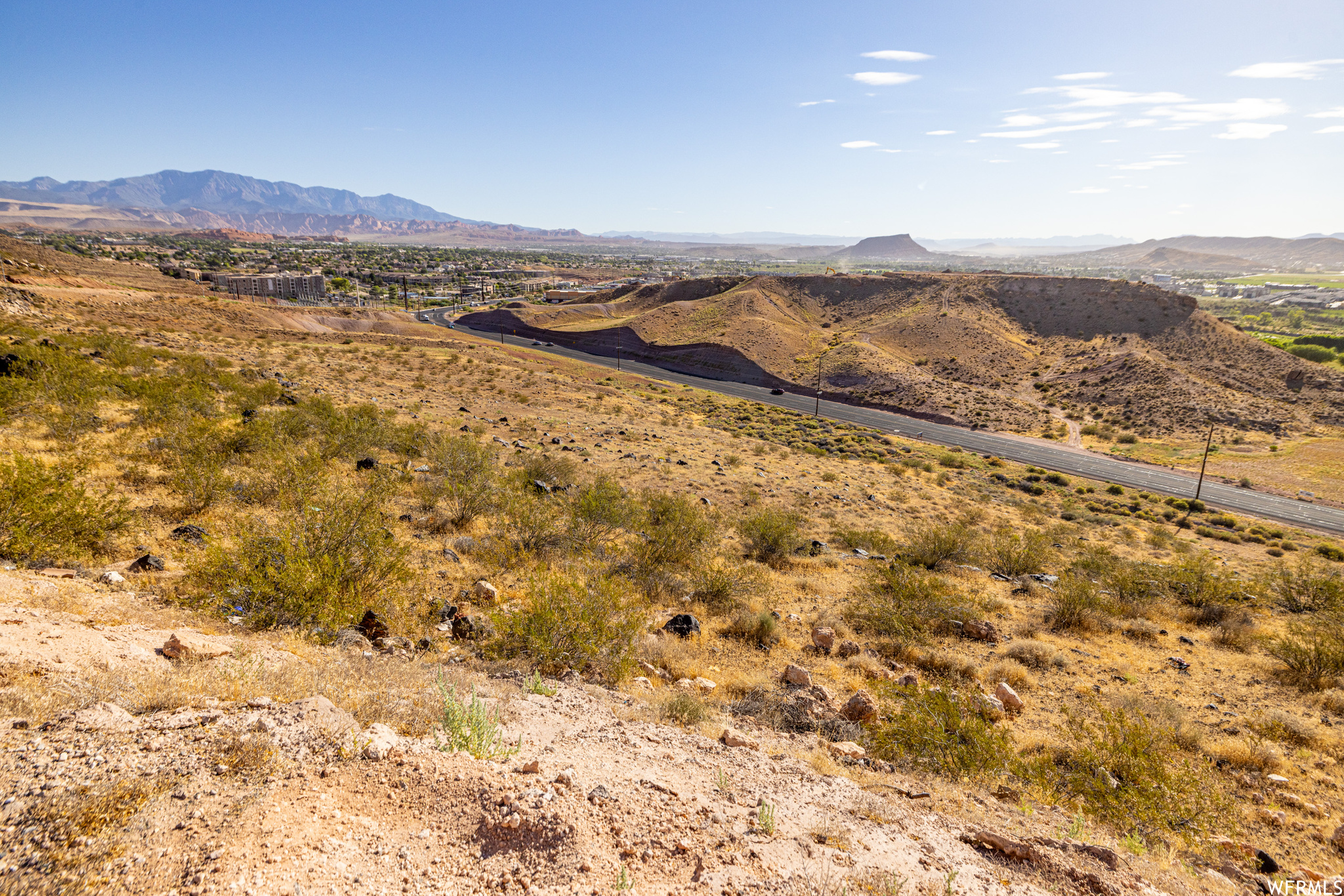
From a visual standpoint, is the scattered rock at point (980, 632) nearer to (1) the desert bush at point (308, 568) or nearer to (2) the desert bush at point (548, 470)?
(1) the desert bush at point (308, 568)

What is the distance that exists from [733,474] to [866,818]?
22049mm

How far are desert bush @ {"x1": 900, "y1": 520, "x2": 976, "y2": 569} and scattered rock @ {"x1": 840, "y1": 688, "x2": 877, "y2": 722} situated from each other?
9575 millimetres

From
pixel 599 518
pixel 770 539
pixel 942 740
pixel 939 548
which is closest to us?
pixel 942 740

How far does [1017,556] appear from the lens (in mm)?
18391

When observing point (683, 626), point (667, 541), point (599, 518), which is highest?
point (599, 518)

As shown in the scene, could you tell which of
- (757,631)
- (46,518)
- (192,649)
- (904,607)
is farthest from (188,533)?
(904,607)

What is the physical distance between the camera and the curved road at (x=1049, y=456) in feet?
131

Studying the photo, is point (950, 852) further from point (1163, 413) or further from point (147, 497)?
point (1163, 413)

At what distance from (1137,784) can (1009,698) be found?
2.41m

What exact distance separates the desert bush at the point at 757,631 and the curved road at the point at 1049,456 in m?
46.1

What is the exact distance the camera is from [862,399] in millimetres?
68562

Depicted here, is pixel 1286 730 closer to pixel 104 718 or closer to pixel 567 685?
pixel 567 685

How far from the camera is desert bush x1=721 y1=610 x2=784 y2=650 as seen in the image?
11562mm

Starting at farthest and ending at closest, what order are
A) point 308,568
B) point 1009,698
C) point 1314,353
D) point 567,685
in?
point 1314,353 → point 1009,698 → point 308,568 → point 567,685
